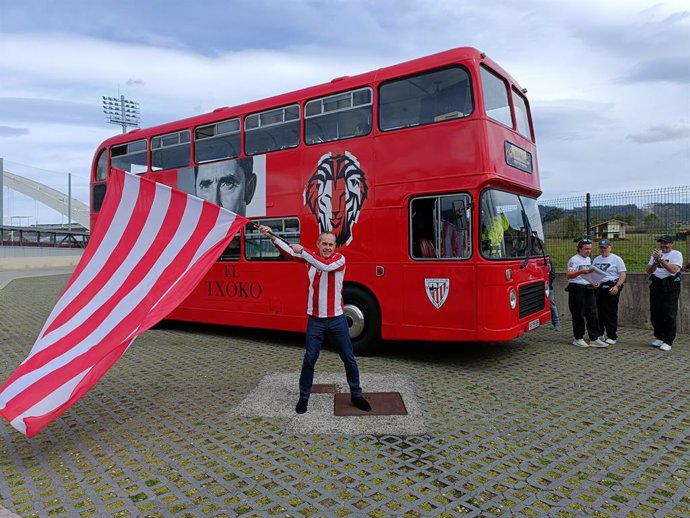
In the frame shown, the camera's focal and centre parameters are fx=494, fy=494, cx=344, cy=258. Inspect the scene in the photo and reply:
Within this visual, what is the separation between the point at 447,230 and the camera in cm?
645

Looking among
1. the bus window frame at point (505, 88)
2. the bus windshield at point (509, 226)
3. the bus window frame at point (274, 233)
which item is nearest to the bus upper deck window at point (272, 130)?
the bus window frame at point (274, 233)

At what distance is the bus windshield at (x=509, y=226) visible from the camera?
628 centimetres

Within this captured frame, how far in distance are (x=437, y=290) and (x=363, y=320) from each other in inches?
50.4

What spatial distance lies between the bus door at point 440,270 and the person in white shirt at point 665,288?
3482 mm

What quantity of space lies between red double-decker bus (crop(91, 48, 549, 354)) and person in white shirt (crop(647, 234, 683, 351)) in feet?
5.70

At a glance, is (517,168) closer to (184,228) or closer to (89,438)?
(184,228)

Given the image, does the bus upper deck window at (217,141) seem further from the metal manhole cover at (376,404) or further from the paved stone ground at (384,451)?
the metal manhole cover at (376,404)

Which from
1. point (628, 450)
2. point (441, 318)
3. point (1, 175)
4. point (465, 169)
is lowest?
point (628, 450)

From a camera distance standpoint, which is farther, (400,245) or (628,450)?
(400,245)

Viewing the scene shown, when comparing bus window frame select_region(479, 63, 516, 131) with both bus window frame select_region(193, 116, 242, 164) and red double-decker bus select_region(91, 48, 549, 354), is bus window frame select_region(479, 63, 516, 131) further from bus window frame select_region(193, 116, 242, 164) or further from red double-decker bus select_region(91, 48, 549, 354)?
bus window frame select_region(193, 116, 242, 164)

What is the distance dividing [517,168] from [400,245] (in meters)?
1.97

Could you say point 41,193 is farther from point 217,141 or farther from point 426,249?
point 426,249

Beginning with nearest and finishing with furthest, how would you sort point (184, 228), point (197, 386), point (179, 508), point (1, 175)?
point (179, 508) → point (184, 228) → point (197, 386) → point (1, 175)

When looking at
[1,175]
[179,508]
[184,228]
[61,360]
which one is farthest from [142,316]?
[1,175]
